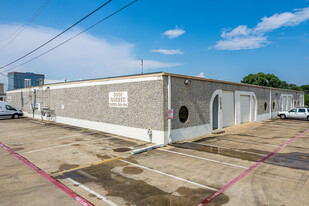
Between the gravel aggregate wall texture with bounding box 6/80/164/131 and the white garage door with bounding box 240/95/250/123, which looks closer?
the gravel aggregate wall texture with bounding box 6/80/164/131

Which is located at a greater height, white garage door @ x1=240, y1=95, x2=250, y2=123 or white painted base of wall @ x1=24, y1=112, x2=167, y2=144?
white garage door @ x1=240, y1=95, x2=250, y2=123

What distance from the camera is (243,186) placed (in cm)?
594

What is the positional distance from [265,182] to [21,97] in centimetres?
3447

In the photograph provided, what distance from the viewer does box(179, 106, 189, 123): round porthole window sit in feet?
40.6

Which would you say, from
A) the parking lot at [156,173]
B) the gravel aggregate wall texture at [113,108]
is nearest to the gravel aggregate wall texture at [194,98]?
the gravel aggregate wall texture at [113,108]

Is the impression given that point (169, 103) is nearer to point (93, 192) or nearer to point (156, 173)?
point (156, 173)

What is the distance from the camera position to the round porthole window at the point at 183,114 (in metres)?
12.4

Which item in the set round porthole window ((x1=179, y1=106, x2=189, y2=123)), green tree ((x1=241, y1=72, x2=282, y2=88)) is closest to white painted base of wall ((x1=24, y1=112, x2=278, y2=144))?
round porthole window ((x1=179, y1=106, x2=189, y2=123))

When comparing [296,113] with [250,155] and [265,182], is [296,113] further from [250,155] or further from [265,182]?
[265,182]

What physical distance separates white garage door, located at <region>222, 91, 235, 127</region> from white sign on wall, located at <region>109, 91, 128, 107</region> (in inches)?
368

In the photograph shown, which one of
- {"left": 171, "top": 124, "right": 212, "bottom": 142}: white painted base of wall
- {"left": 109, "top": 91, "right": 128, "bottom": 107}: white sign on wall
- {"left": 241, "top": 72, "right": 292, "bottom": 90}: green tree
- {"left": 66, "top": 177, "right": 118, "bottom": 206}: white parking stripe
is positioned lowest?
{"left": 66, "top": 177, "right": 118, "bottom": 206}: white parking stripe

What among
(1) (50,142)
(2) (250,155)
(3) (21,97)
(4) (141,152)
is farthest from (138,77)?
(3) (21,97)

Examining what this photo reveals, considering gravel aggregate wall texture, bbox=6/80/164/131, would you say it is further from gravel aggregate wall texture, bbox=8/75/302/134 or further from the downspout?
the downspout

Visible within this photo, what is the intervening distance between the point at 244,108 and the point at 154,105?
1404cm
